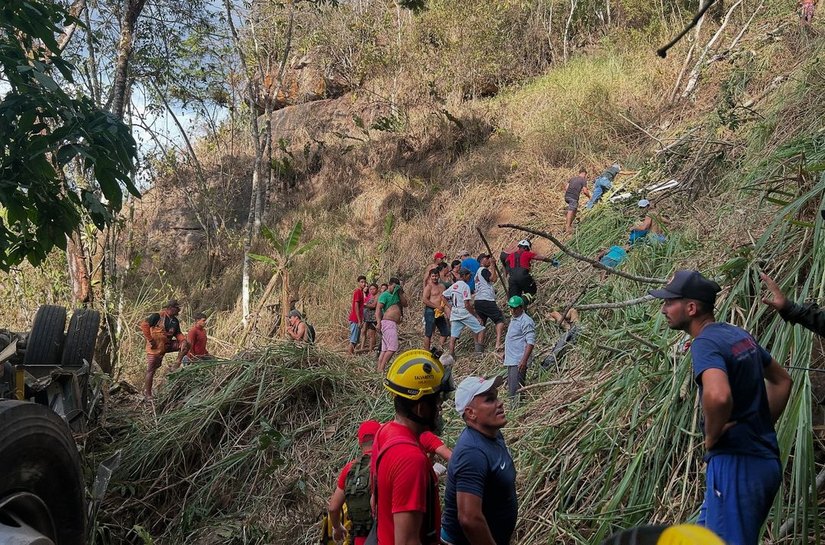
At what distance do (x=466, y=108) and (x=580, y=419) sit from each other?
16649mm

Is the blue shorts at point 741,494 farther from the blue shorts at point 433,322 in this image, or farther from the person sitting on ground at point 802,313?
the blue shorts at point 433,322

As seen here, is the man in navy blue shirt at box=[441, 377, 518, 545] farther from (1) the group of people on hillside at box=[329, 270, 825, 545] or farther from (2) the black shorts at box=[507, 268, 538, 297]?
(2) the black shorts at box=[507, 268, 538, 297]

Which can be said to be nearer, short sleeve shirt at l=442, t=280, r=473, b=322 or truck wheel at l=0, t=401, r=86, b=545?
truck wheel at l=0, t=401, r=86, b=545

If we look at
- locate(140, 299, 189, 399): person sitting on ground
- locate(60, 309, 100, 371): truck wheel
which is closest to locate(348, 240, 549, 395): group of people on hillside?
locate(140, 299, 189, 399): person sitting on ground

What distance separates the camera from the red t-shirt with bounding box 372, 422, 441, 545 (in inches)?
102

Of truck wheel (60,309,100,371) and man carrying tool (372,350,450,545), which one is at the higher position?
man carrying tool (372,350,450,545)

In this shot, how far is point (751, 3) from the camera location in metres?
16.5

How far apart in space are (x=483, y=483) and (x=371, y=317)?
1030 centimetres

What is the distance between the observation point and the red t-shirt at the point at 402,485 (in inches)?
102

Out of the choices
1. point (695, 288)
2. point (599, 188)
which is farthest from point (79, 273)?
point (695, 288)

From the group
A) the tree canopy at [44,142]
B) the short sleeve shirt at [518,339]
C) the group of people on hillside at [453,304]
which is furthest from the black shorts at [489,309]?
the tree canopy at [44,142]

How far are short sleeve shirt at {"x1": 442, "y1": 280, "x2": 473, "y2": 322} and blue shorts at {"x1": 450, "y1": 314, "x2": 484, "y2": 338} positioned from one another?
0.05 metres

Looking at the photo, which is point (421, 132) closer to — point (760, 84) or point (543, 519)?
point (760, 84)

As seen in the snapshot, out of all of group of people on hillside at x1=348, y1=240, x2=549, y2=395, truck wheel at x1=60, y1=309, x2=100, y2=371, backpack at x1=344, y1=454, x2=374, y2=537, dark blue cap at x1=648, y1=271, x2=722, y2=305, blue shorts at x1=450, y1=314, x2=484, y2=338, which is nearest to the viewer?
dark blue cap at x1=648, y1=271, x2=722, y2=305
